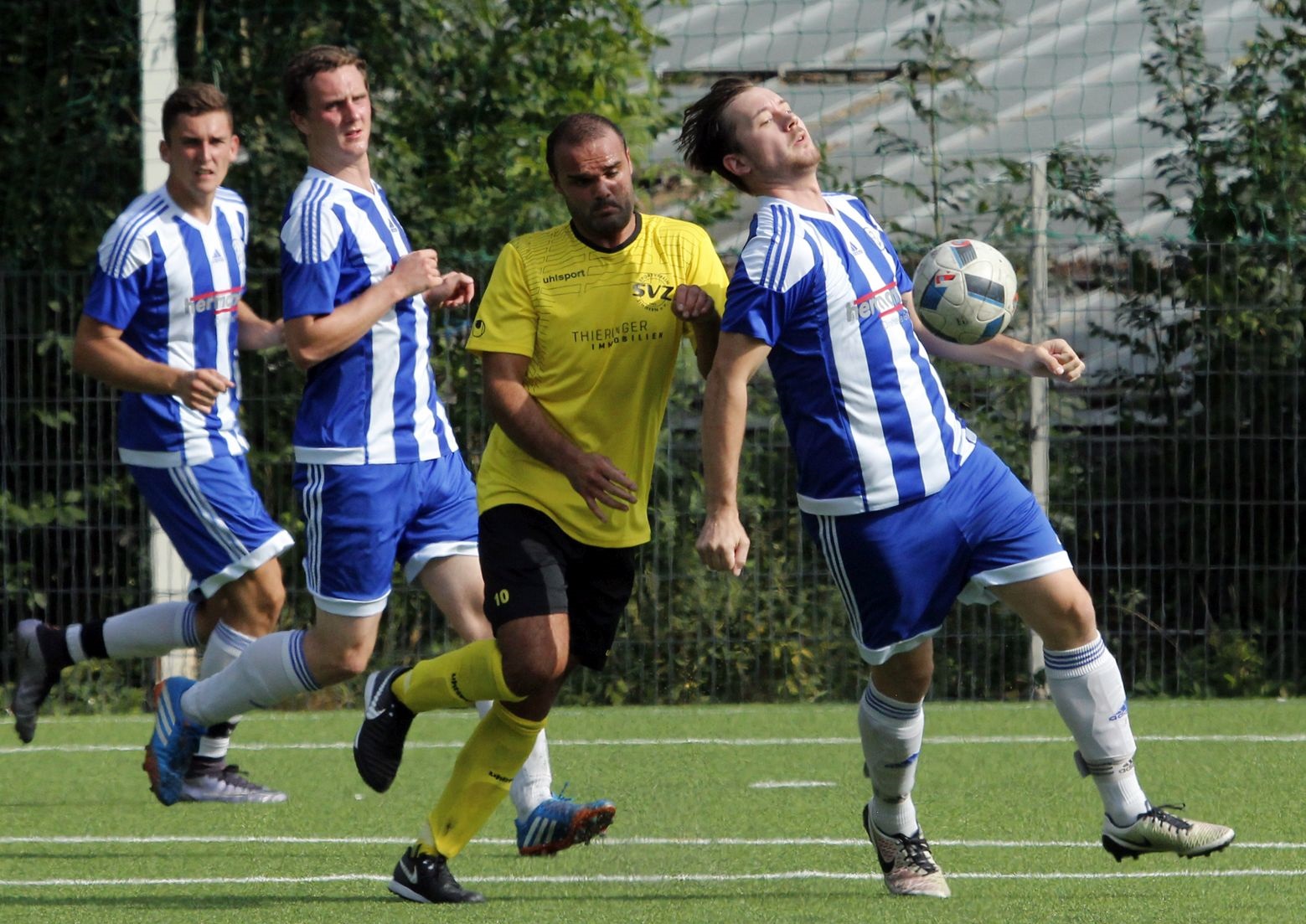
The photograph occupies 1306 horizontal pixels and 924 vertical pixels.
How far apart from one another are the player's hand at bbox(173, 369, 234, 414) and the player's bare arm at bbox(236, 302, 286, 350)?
0.79m

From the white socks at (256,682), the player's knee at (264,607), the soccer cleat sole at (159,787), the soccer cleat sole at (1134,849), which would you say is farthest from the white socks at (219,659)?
the soccer cleat sole at (1134,849)

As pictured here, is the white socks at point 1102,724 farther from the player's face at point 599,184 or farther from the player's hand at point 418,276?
the player's hand at point 418,276

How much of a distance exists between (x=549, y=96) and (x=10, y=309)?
2.99m

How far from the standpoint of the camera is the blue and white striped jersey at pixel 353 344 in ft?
18.1

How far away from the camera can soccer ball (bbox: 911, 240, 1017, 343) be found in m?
4.86

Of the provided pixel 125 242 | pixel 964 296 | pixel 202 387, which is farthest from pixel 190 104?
pixel 964 296

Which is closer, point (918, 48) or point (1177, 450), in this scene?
point (1177, 450)

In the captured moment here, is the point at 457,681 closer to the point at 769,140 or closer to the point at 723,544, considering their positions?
the point at 723,544

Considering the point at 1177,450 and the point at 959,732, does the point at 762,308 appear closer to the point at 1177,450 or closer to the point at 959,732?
the point at 959,732

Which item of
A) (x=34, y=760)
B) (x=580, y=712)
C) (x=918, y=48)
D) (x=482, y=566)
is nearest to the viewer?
(x=482, y=566)

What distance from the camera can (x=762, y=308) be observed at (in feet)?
14.6

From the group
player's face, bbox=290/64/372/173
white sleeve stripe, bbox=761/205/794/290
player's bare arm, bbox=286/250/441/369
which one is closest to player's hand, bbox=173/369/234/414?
player's bare arm, bbox=286/250/441/369

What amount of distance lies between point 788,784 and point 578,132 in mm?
2906

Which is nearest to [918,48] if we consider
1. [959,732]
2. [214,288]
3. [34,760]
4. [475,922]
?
[959,732]
